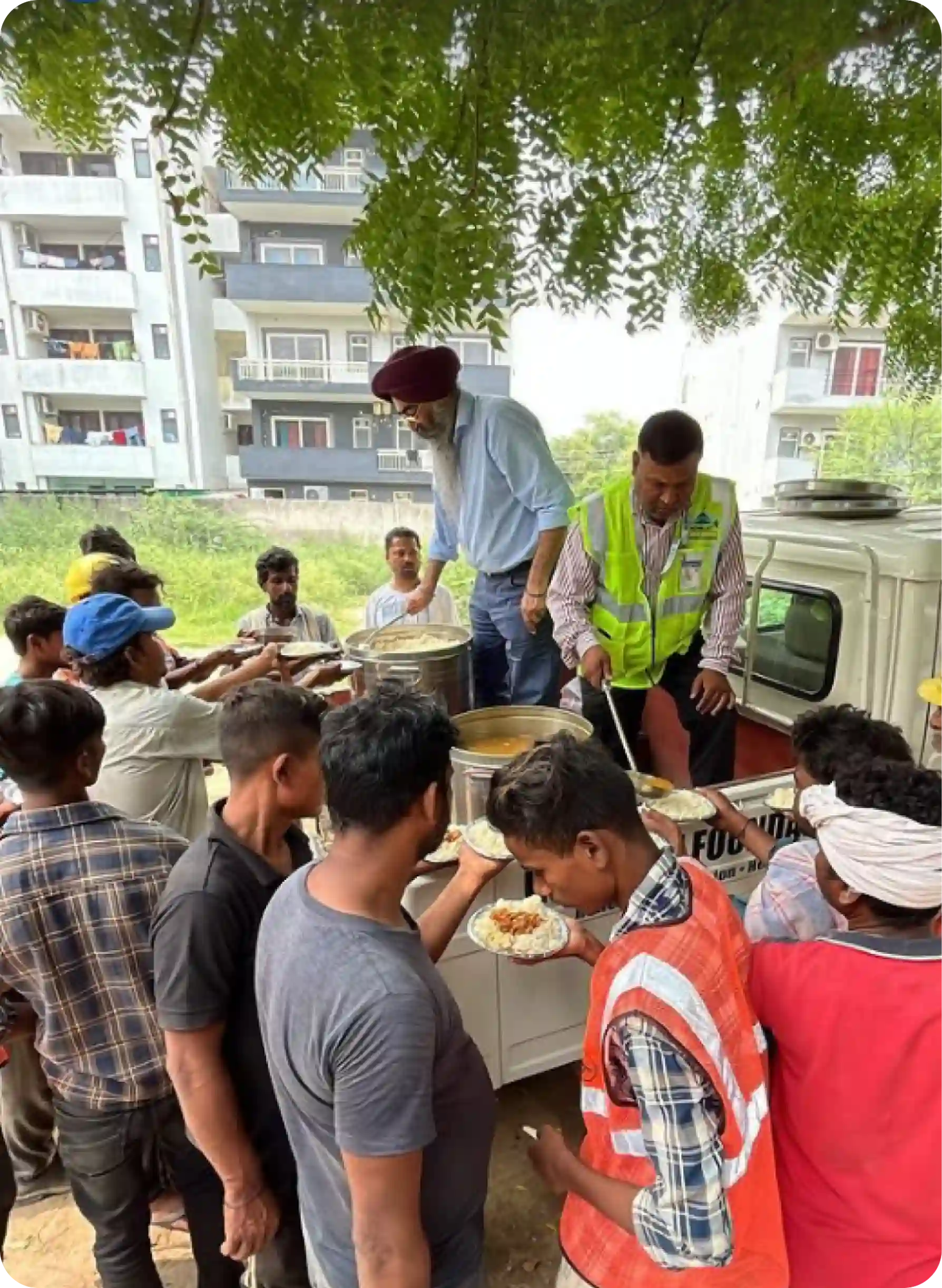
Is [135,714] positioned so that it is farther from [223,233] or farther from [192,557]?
[192,557]

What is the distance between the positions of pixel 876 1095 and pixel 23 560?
14470 millimetres

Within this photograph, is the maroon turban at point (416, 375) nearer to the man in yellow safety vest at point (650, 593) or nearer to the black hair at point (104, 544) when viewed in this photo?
the man in yellow safety vest at point (650, 593)

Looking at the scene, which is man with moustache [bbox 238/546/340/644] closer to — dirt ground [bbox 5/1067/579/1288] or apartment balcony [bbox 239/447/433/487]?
dirt ground [bbox 5/1067/579/1288]

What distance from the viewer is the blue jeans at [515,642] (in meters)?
3.31

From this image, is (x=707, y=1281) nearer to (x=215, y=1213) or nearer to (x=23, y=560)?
(x=215, y=1213)

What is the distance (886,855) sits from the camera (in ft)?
4.14

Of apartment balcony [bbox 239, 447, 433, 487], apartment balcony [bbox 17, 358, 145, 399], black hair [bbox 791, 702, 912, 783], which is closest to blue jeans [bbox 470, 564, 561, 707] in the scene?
black hair [bbox 791, 702, 912, 783]

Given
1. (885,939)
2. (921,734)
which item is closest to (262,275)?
(921,734)

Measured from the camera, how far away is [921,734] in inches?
105

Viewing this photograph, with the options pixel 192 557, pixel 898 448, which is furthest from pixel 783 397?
pixel 192 557

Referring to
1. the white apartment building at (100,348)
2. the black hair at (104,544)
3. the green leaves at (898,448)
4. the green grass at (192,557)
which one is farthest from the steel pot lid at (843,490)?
the white apartment building at (100,348)

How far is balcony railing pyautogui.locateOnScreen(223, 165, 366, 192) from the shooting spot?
2.26 m

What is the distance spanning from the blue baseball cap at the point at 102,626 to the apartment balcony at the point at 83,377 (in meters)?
16.5

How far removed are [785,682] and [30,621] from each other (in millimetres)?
3320
